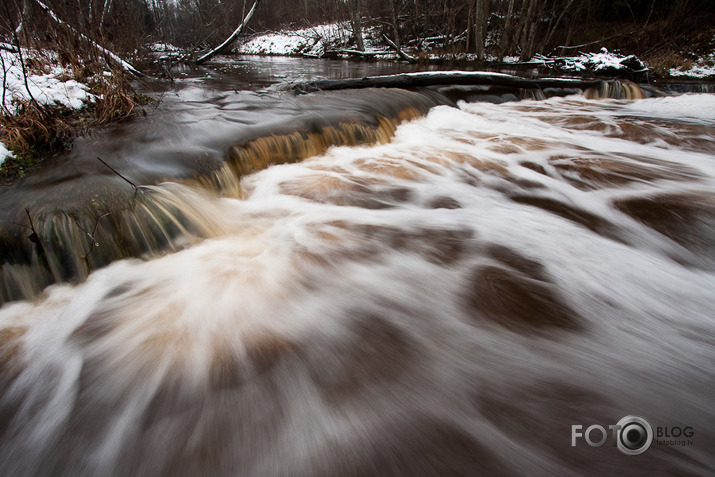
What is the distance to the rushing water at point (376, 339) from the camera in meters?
1.34

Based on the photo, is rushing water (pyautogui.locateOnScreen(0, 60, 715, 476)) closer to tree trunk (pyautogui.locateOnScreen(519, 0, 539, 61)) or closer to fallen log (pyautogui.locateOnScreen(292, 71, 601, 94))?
fallen log (pyautogui.locateOnScreen(292, 71, 601, 94))

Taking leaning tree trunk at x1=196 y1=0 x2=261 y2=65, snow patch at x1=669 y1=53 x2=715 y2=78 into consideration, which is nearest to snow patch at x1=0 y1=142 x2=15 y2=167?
leaning tree trunk at x1=196 y1=0 x2=261 y2=65

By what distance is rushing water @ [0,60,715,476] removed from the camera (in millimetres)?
1337

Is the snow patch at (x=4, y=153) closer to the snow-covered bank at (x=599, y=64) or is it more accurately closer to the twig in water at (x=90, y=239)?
the twig in water at (x=90, y=239)

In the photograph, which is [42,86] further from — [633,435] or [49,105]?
[633,435]

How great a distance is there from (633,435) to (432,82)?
7.02 meters

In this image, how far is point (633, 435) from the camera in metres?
1.33

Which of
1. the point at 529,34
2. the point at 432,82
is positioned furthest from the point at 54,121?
the point at 529,34

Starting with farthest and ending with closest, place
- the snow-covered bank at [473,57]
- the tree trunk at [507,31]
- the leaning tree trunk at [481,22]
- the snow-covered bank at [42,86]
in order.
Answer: the leaning tree trunk at [481,22] → the tree trunk at [507,31] → the snow-covered bank at [473,57] → the snow-covered bank at [42,86]

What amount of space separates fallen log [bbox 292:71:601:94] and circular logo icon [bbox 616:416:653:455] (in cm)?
615

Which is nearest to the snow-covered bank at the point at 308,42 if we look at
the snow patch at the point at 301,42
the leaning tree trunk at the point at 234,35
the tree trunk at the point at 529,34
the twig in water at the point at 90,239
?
the snow patch at the point at 301,42

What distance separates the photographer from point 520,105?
23.7 ft

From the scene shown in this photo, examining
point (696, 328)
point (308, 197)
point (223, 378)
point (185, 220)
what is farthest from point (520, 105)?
point (223, 378)

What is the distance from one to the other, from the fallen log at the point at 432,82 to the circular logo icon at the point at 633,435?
6.15 metres
